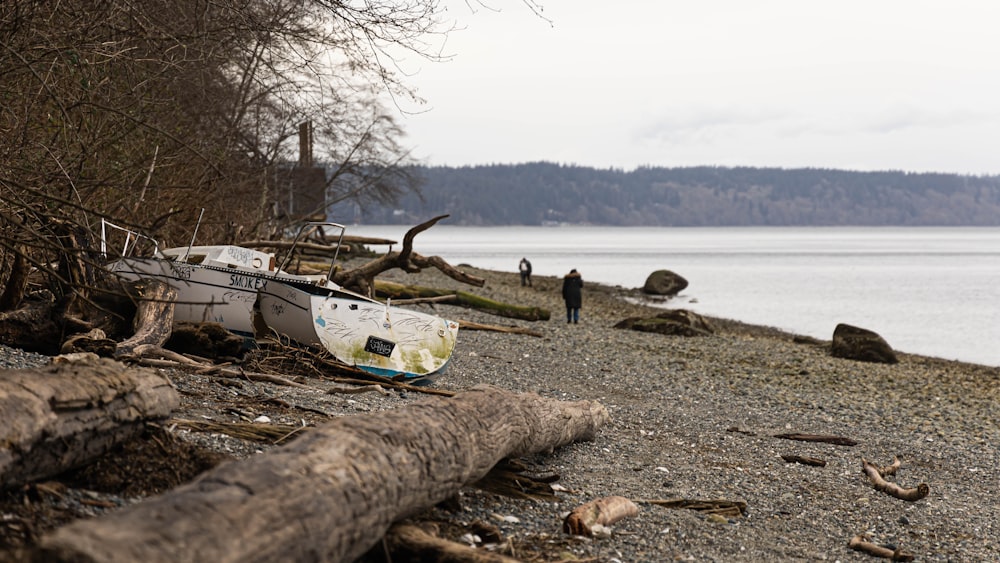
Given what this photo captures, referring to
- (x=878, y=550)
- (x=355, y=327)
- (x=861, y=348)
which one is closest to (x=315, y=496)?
(x=878, y=550)

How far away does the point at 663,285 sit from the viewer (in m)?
56.8

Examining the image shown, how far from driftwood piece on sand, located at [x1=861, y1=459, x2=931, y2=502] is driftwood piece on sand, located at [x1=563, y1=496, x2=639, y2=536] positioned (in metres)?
3.28

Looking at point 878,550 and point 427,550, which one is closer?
point 427,550

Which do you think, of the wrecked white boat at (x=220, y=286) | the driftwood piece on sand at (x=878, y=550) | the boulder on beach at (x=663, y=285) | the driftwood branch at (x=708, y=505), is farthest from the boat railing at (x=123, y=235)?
the boulder on beach at (x=663, y=285)

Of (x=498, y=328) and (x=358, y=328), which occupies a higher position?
(x=358, y=328)

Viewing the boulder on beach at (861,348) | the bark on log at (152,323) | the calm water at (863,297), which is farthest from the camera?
the calm water at (863,297)

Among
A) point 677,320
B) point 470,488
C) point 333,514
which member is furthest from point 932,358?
point 333,514

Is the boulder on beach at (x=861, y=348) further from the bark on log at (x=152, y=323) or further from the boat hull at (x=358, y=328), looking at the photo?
the bark on log at (x=152, y=323)

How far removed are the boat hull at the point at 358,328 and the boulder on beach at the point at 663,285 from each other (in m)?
45.2

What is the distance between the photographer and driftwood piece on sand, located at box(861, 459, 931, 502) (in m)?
8.44

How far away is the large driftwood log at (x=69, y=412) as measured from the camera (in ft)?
14.4

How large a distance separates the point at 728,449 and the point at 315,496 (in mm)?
7212

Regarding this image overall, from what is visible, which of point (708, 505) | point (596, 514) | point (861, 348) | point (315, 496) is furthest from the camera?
point (861, 348)

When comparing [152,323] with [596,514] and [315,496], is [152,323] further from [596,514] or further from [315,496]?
[315,496]
